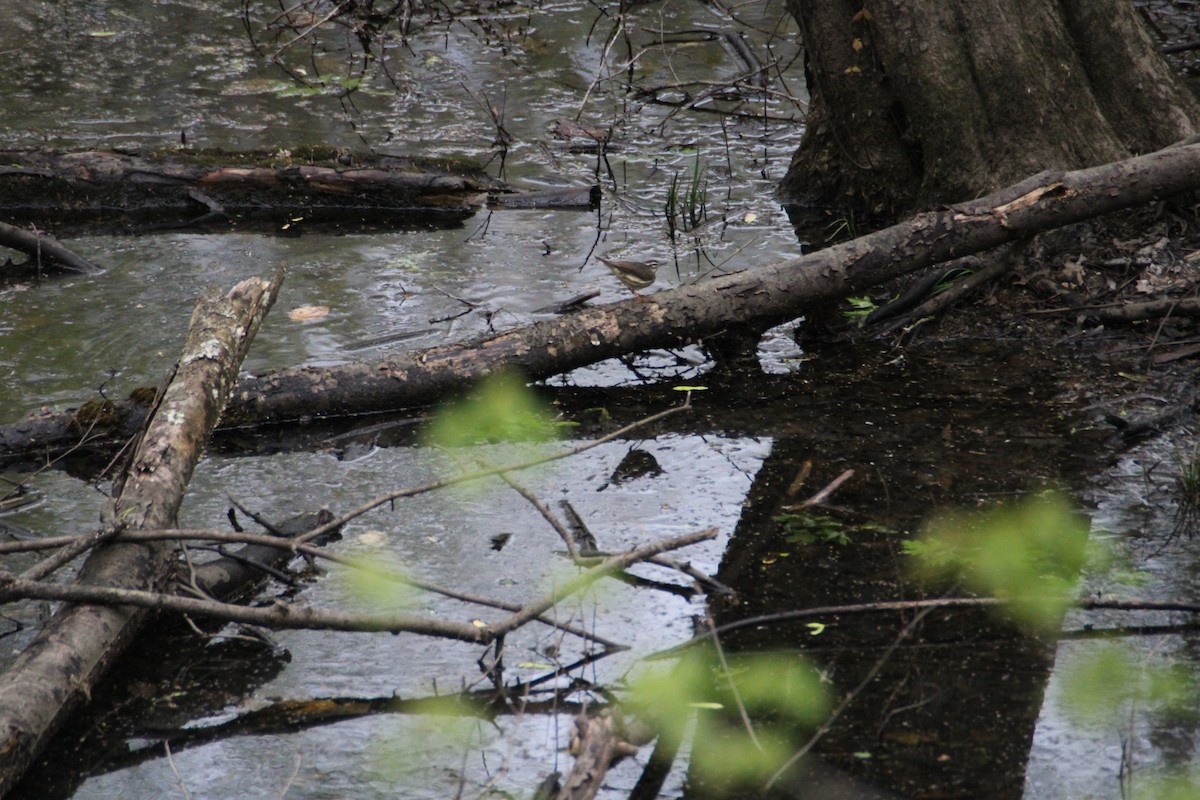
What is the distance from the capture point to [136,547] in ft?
10.4

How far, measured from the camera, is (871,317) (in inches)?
205

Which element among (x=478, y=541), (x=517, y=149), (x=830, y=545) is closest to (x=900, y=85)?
(x=517, y=149)

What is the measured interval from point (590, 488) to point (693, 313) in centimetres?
105

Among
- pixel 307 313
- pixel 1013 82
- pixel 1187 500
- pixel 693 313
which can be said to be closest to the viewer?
pixel 1187 500

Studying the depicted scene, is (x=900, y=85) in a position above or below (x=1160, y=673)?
above

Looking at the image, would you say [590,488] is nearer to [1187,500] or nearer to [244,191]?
[1187,500]

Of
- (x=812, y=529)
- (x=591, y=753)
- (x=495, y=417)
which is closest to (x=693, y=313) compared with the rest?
(x=495, y=417)

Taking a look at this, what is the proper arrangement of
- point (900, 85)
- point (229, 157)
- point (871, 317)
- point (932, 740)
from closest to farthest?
point (932, 740), point (871, 317), point (900, 85), point (229, 157)

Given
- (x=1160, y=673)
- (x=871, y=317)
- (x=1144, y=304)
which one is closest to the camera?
(x=1160, y=673)

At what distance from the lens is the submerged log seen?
22.0ft

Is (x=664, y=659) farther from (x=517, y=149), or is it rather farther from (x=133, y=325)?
(x=517, y=149)

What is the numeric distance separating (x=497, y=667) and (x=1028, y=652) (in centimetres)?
139

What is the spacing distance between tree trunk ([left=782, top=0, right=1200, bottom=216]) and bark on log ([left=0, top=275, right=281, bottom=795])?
11.2 ft

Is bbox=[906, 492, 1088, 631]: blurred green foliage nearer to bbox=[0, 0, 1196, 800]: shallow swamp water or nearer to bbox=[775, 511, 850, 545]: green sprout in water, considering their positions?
bbox=[0, 0, 1196, 800]: shallow swamp water
